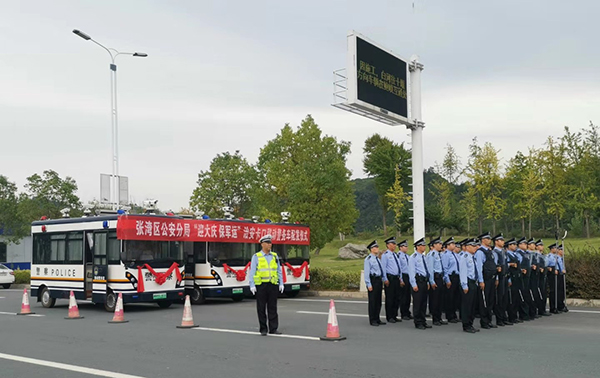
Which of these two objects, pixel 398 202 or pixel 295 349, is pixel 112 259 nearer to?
pixel 295 349

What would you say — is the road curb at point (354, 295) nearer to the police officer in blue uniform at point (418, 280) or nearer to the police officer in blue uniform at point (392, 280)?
the police officer in blue uniform at point (392, 280)

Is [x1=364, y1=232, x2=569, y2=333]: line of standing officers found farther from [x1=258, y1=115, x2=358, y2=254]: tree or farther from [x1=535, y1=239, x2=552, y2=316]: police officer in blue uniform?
[x1=258, y1=115, x2=358, y2=254]: tree

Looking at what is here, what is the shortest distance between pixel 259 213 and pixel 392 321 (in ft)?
107

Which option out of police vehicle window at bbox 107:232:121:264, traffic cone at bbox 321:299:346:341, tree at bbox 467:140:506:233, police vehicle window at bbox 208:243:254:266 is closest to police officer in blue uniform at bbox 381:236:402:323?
traffic cone at bbox 321:299:346:341

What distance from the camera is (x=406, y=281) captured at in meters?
14.4

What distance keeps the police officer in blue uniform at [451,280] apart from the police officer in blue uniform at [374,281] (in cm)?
129

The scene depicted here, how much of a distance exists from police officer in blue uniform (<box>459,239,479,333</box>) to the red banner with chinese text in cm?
881

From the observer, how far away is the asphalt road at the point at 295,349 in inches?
326

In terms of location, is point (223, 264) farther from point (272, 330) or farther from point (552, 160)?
point (552, 160)

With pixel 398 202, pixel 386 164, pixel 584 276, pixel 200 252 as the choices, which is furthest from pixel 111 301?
pixel 386 164

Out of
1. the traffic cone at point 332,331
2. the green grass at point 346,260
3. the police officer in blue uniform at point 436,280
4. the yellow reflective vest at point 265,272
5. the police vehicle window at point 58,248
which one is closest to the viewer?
the traffic cone at point 332,331

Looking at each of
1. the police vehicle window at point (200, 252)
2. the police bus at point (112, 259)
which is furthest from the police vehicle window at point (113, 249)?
the police vehicle window at point (200, 252)

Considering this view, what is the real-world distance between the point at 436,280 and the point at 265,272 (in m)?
3.88

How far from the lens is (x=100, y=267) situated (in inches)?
685
